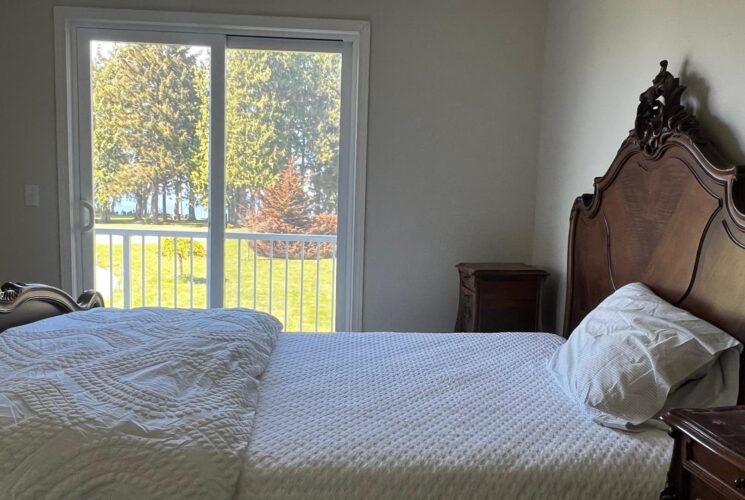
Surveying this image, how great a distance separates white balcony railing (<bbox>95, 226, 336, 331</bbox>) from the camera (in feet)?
11.1

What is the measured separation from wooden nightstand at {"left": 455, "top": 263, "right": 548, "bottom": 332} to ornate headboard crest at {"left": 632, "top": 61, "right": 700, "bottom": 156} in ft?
3.31

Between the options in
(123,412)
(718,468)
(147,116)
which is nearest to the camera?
(718,468)

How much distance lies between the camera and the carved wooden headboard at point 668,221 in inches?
62.5

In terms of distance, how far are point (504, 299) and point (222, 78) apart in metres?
1.92

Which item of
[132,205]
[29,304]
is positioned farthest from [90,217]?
[29,304]

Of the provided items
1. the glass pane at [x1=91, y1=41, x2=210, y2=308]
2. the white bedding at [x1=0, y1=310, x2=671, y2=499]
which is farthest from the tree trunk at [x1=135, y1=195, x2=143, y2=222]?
the white bedding at [x1=0, y1=310, x2=671, y2=499]

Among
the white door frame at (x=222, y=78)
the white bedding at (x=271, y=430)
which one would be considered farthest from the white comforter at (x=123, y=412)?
the white door frame at (x=222, y=78)

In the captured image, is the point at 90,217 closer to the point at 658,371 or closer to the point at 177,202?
the point at 177,202

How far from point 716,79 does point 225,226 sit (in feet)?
8.14

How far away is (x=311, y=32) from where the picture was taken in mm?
3139

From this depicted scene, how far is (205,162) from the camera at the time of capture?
130 inches

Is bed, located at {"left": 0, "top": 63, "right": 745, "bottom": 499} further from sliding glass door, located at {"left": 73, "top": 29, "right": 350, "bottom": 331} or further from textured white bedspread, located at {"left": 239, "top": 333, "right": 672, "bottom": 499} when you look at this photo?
sliding glass door, located at {"left": 73, "top": 29, "right": 350, "bottom": 331}

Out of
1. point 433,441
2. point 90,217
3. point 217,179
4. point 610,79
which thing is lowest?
point 433,441

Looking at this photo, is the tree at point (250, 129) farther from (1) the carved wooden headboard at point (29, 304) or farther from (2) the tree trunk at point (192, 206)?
(1) the carved wooden headboard at point (29, 304)
